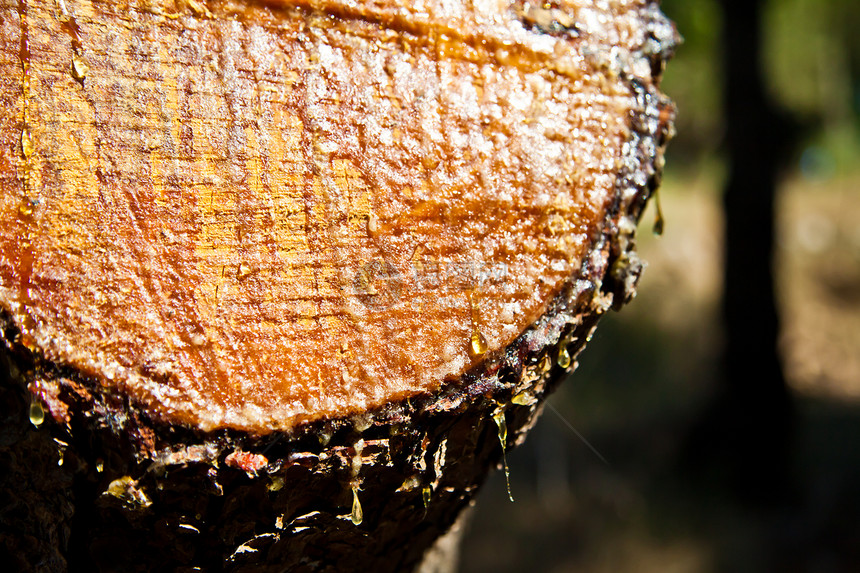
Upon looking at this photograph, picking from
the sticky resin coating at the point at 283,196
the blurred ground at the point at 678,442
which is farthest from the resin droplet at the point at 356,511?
the blurred ground at the point at 678,442

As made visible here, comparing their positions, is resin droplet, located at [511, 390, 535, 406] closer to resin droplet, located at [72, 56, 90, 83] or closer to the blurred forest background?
resin droplet, located at [72, 56, 90, 83]

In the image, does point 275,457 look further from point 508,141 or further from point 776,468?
point 776,468

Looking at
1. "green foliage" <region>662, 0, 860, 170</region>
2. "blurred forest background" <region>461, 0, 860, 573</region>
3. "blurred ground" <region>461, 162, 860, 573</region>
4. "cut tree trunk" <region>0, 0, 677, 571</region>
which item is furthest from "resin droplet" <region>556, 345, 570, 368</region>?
"green foliage" <region>662, 0, 860, 170</region>

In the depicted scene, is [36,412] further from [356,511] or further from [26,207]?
[356,511]

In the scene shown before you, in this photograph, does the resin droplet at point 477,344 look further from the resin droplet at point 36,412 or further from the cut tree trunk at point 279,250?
the resin droplet at point 36,412

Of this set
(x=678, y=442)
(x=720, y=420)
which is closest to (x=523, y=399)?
(x=720, y=420)
